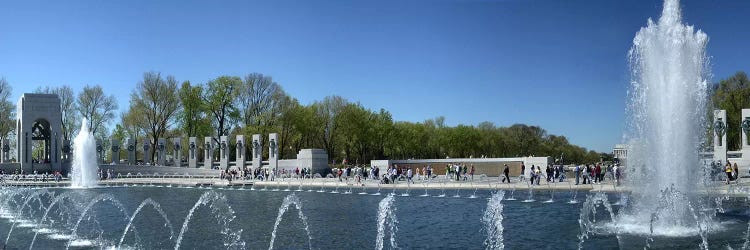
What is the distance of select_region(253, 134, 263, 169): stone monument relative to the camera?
64.0 m

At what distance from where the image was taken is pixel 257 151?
2539 inches

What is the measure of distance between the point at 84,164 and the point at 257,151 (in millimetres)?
16057

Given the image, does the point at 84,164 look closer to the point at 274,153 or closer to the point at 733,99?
the point at 274,153

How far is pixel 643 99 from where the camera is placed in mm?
22656

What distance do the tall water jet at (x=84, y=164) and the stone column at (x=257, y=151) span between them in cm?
1470

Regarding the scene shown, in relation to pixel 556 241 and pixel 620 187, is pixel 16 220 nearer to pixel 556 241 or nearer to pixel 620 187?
pixel 556 241

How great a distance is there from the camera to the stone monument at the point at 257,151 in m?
64.0

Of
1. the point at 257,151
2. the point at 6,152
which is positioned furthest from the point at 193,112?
the point at 6,152

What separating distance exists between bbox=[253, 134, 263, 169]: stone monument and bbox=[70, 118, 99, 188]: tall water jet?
1471cm

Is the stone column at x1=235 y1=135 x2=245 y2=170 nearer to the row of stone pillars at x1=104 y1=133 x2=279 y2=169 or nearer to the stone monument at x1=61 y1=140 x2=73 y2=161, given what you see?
the row of stone pillars at x1=104 y1=133 x2=279 y2=169

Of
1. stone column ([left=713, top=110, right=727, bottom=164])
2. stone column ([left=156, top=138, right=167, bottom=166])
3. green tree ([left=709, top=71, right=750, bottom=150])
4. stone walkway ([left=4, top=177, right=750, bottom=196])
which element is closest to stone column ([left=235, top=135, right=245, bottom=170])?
stone column ([left=156, top=138, right=167, bottom=166])

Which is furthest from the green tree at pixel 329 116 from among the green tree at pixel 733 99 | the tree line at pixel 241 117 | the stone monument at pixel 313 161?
the green tree at pixel 733 99

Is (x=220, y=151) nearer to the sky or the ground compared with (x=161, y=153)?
nearer to the sky

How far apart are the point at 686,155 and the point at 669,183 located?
1.01 m
